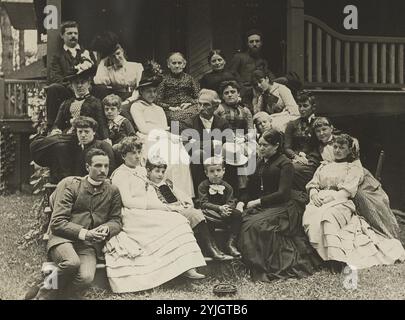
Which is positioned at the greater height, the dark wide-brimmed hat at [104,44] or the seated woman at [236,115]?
the dark wide-brimmed hat at [104,44]

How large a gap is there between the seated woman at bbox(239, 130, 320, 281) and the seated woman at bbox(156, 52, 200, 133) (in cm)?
97

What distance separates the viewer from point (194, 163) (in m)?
7.82

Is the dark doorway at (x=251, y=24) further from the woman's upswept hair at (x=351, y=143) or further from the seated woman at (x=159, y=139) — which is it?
the seated woman at (x=159, y=139)

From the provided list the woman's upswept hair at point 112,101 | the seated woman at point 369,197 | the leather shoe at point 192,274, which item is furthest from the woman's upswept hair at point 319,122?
the woman's upswept hair at point 112,101

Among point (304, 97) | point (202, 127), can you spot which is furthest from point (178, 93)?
point (304, 97)

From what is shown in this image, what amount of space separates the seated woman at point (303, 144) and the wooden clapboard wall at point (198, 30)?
139 centimetres

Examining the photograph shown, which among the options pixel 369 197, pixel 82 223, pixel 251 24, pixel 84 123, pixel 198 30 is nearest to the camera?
pixel 82 223

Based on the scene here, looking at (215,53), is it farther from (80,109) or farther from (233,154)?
(80,109)

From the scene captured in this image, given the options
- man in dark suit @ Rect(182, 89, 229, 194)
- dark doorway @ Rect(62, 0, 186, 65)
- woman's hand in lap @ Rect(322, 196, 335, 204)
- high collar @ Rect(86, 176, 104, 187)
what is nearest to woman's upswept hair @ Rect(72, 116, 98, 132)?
high collar @ Rect(86, 176, 104, 187)

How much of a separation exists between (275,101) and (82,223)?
9.04 ft

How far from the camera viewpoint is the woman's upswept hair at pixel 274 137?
7996mm

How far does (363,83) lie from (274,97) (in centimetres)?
134

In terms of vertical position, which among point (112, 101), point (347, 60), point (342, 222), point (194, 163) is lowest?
point (342, 222)
